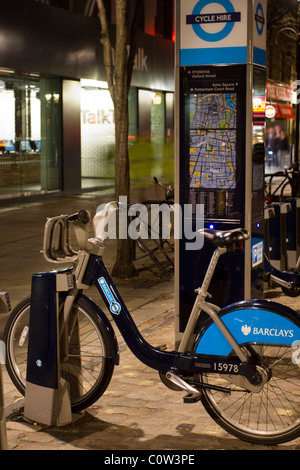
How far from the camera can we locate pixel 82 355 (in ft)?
16.7

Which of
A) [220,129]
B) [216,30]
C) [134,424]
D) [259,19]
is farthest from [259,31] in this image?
[134,424]

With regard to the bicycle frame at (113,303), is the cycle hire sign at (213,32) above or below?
above

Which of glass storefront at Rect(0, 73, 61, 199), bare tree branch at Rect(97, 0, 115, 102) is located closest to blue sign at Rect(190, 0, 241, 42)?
bare tree branch at Rect(97, 0, 115, 102)

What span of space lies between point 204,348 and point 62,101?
1720 centimetres

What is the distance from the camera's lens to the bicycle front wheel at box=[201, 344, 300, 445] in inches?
177

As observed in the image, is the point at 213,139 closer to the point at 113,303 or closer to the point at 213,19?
the point at 213,19

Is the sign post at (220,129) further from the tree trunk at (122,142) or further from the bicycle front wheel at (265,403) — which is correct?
the tree trunk at (122,142)

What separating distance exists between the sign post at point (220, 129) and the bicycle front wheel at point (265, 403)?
1239 mm

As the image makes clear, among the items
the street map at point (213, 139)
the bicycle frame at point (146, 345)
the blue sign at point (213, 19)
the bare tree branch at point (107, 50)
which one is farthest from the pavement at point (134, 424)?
the bare tree branch at point (107, 50)

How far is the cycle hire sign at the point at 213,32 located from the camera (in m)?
5.81

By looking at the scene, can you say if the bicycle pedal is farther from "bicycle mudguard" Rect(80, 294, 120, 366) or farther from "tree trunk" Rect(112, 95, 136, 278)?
"tree trunk" Rect(112, 95, 136, 278)

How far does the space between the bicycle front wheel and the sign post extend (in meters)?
1.24

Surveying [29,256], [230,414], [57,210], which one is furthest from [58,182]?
[230,414]

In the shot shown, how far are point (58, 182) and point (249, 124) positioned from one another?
16064 mm
